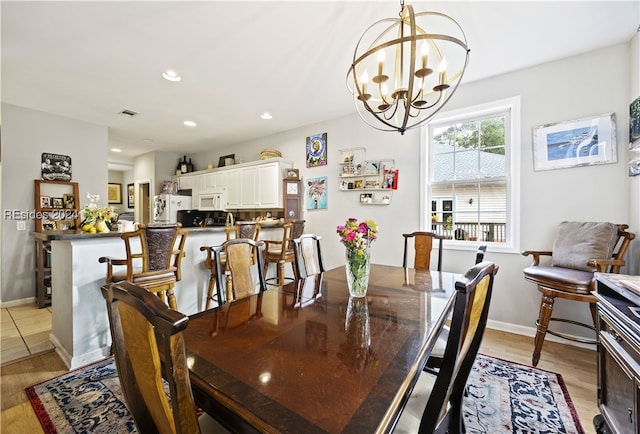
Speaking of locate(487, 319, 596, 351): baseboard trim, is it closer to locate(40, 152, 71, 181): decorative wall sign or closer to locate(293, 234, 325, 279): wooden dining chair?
locate(293, 234, 325, 279): wooden dining chair

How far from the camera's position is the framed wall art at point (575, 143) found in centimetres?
235

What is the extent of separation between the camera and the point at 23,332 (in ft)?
9.42

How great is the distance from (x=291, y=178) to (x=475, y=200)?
2.66m

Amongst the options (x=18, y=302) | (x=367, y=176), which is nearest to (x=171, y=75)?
(x=367, y=176)

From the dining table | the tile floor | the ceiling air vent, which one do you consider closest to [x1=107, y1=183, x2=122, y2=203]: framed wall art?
the tile floor

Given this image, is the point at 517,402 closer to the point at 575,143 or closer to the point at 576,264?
the point at 576,264

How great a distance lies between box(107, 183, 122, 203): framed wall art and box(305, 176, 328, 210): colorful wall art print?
696cm

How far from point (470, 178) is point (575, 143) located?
0.92 metres

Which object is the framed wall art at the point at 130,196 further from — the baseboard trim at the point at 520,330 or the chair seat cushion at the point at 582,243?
the chair seat cushion at the point at 582,243

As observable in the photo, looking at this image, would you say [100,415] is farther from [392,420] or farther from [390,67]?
[390,67]

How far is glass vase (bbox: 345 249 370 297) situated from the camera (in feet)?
4.94

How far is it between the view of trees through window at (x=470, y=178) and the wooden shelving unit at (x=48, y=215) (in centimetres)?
492

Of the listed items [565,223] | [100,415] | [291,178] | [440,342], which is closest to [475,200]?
[565,223]

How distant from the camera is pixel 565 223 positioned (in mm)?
2480
